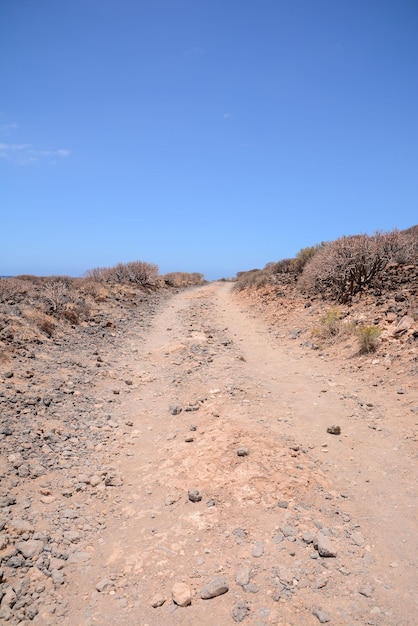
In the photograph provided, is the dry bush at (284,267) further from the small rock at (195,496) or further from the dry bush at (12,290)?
the small rock at (195,496)

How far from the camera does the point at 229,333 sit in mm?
12625

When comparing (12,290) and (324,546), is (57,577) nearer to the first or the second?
(324,546)

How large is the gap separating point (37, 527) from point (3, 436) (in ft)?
5.80

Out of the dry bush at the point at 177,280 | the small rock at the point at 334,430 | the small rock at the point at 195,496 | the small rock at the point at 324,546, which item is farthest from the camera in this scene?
the dry bush at the point at 177,280

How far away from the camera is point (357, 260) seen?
42.2 feet

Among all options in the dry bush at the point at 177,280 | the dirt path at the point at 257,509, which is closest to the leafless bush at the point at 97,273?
the dry bush at the point at 177,280

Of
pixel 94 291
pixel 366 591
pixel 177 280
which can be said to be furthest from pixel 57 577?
pixel 177 280

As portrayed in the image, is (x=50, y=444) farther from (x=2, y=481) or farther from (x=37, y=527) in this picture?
(x=37, y=527)

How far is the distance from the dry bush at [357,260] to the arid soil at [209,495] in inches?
216

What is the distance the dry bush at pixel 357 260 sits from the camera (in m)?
12.8

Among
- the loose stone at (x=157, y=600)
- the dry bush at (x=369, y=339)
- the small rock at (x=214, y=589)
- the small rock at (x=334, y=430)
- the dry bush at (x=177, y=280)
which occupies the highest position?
the dry bush at (x=177, y=280)

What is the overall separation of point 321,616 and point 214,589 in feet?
2.63

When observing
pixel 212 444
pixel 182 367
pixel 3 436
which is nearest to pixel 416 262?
pixel 182 367

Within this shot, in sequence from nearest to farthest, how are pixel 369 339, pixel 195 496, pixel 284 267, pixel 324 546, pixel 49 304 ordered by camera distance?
pixel 324 546 → pixel 195 496 → pixel 369 339 → pixel 49 304 → pixel 284 267
